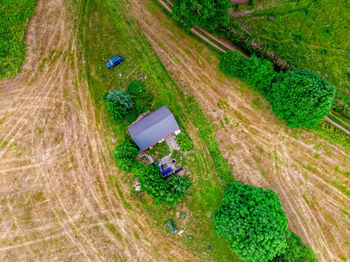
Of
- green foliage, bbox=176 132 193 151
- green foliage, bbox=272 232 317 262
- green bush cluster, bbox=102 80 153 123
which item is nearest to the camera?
green foliage, bbox=272 232 317 262

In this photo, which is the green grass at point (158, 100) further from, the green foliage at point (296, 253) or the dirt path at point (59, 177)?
the green foliage at point (296, 253)

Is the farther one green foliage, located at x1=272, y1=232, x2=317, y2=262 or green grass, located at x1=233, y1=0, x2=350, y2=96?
green grass, located at x1=233, y1=0, x2=350, y2=96

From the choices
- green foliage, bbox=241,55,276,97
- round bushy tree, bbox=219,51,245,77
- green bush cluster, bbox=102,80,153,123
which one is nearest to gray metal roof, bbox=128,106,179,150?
green bush cluster, bbox=102,80,153,123

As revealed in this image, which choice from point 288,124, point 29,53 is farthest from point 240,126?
point 29,53

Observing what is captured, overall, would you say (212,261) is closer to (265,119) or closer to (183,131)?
(183,131)

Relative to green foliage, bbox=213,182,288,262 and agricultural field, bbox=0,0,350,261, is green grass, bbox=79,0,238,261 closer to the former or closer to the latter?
agricultural field, bbox=0,0,350,261

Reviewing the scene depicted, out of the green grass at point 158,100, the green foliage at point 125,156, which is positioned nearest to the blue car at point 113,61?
the green grass at point 158,100

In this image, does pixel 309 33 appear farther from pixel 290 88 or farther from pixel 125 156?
pixel 125 156
